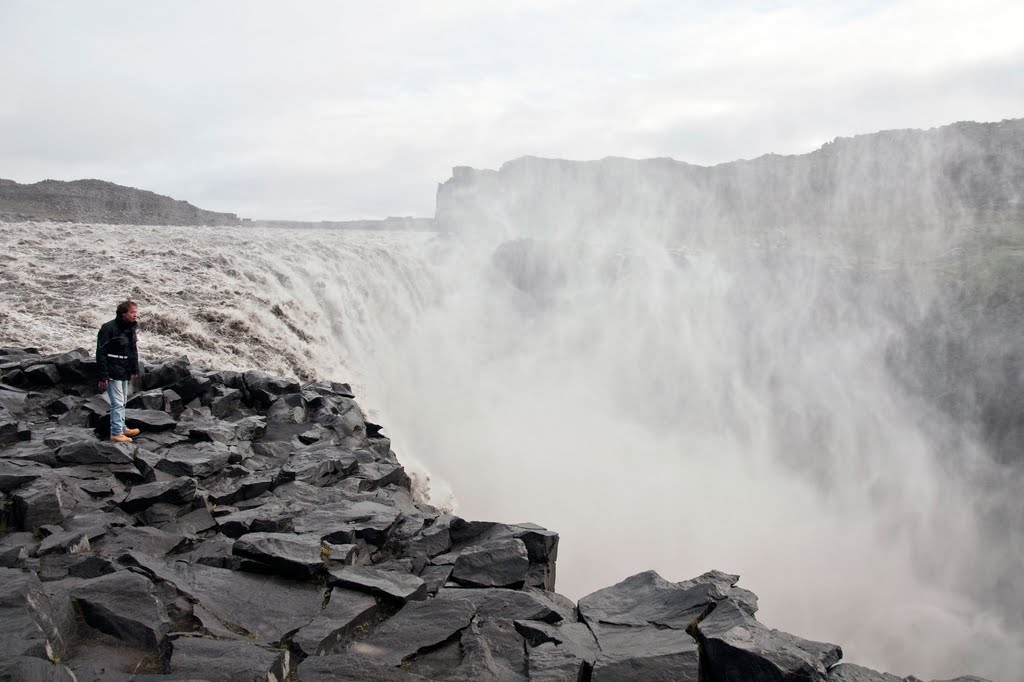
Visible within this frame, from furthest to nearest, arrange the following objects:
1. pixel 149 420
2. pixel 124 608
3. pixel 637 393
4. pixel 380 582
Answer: pixel 637 393 → pixel 149 420 → pixel 380 582 → pixel 124 608

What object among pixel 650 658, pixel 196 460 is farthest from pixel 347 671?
pixel 196 460

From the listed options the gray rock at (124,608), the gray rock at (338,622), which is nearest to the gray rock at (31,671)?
the gray rock at (124,608)

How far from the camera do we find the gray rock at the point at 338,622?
4844 millimetres

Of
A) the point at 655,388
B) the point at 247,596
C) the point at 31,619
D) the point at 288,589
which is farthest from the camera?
the point at 655,388

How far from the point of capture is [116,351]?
8.73 m

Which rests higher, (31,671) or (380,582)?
(31,671)

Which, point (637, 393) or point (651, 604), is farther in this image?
point (637, 393)

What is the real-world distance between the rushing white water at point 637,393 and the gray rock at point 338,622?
34.3 ft

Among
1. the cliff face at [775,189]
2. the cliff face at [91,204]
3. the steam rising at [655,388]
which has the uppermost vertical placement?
the cliff face at [775,189]

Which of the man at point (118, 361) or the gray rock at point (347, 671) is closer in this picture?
the gray rock at point (347, 671)

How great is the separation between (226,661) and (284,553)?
5.34 ft

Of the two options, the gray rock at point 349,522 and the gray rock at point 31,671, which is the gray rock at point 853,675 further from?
the gray rock at point 31,671

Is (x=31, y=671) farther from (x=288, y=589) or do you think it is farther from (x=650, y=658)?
(x=650, y=658)

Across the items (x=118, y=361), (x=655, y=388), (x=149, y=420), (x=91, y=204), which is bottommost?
(x=655, y=388)
